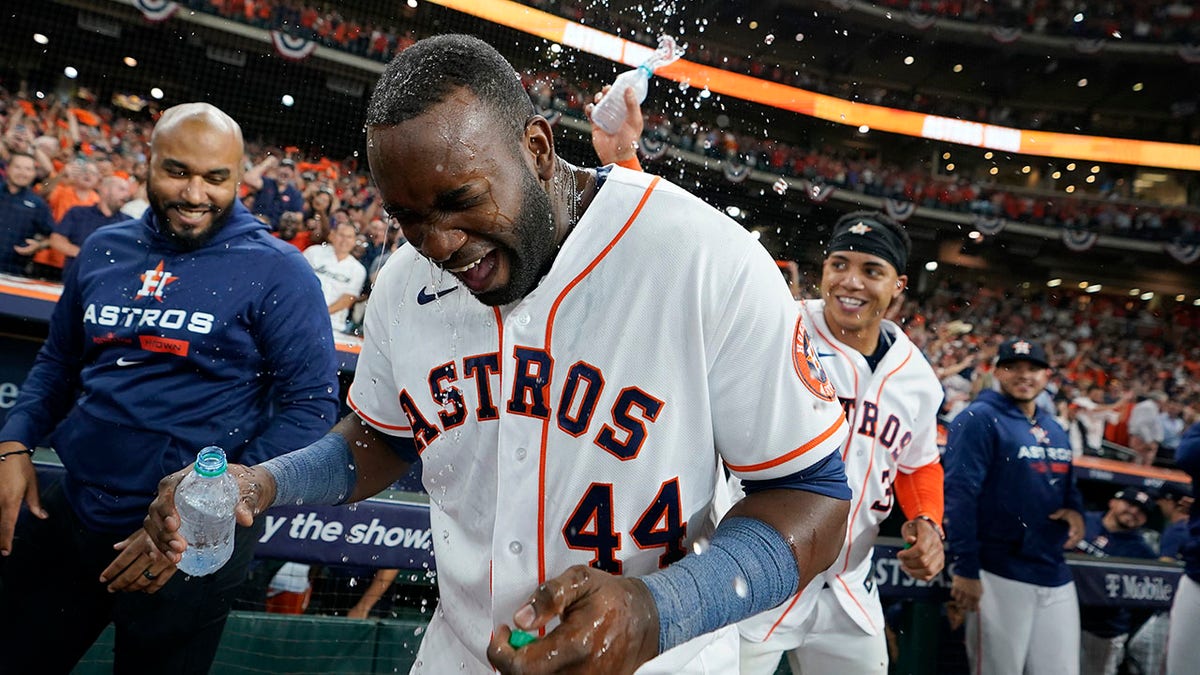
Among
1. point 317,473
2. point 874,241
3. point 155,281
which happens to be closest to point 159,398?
point 155,281

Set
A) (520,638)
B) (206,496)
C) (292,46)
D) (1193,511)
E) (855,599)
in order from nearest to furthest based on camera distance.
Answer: (520,638)
(206,496)
(855,599)
(1193,511)
(292,46)

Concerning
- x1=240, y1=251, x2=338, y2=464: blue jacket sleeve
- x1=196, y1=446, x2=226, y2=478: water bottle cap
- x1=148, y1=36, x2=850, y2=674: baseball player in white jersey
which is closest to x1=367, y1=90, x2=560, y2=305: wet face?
x1=148, y1=36, x2=850, y2=674: baseball player in white jersey

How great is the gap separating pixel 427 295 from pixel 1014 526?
3.17 metres

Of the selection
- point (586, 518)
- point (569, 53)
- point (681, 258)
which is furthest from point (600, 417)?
point (569, 53)

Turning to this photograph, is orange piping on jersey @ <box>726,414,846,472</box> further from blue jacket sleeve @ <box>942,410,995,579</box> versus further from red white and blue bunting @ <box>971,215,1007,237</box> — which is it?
red white and blue bunting @ <box>971,215,1007,237</box>

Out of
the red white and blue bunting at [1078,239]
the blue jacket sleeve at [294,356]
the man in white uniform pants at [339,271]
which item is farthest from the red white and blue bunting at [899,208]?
the blue jacket sleeve at [294,356]

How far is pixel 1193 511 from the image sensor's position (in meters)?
3.57

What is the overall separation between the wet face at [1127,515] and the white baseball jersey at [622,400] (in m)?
4.54

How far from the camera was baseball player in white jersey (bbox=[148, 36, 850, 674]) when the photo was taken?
1.16 metres

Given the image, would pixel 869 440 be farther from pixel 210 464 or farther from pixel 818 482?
pixel 210 464

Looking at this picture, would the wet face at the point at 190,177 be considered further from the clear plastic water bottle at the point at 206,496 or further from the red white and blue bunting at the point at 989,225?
the red white and blue bunting at the point at 989,225

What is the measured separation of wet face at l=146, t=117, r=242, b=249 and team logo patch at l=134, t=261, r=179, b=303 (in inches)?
3.8

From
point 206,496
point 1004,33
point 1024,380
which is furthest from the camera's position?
point 1004,33

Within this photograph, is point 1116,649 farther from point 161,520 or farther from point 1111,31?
point 1111,31
